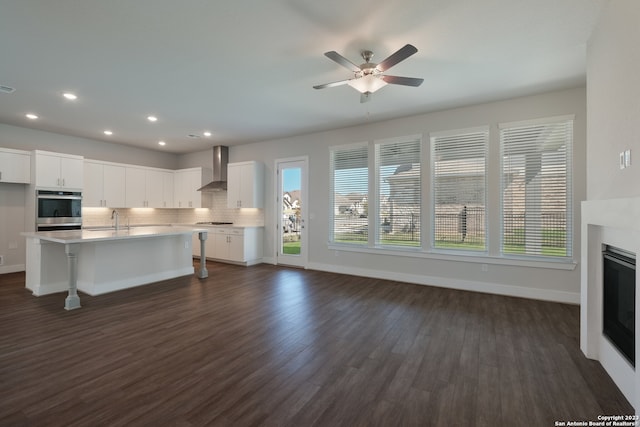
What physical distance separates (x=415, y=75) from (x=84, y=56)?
384cm

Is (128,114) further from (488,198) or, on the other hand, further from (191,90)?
(488,198)

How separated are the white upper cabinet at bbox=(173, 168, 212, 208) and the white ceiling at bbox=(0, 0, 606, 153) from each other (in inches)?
110

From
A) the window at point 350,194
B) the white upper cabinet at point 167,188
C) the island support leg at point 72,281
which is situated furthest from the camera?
the white upper cabinet at point 167,188

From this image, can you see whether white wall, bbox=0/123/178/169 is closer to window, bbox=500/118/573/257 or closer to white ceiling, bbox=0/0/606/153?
white ceiling, bbox=0/0/606/153

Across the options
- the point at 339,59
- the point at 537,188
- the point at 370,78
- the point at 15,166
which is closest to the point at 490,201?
the point at 537,188

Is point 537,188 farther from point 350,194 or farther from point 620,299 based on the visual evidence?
point 350,194

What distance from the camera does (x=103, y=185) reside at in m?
6.68

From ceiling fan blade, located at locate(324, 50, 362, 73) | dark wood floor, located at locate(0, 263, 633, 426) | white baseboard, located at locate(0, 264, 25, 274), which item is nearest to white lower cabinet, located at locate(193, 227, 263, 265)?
dark wood floor, located at locate(0, 263, 633, 426)

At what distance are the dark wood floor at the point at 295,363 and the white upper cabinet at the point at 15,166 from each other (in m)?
2.59

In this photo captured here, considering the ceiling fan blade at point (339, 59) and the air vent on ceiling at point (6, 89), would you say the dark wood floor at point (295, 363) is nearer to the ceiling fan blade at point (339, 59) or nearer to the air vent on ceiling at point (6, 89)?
the ceiling fan blade at point (339, 59)

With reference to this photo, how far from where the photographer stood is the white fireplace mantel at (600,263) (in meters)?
1.86

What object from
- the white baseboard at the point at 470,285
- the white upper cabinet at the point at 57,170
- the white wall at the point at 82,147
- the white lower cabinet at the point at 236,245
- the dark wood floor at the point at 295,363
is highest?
the white wall at the point at 82,147

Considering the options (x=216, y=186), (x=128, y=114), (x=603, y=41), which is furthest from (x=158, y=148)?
(x=603, y=41)

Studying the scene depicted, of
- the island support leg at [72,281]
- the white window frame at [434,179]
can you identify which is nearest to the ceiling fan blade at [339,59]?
the white window frame at [434,179]
